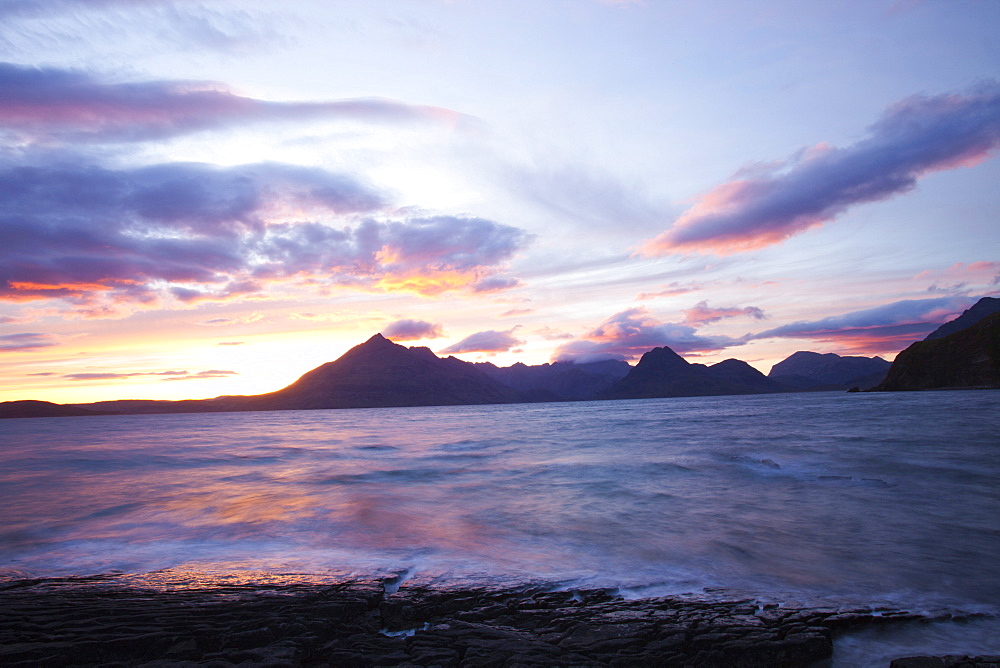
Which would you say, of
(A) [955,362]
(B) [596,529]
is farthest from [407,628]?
(A) [955,362]

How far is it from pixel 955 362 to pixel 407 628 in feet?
568

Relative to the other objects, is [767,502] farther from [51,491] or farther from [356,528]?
[51,491]

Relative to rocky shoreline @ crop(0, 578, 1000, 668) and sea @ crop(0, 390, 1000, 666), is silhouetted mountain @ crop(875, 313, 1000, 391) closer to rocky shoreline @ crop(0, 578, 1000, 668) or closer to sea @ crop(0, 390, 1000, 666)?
sea @ crop(0, 390, 1000, 666)

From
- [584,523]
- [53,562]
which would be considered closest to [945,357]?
[584,523]

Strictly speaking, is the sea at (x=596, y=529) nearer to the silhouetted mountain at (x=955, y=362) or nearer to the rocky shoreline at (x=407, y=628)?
the rocky shoreline at (x=407, y=628)

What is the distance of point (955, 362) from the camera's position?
427 ft

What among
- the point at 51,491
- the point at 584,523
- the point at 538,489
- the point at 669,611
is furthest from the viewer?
the point at 51,491

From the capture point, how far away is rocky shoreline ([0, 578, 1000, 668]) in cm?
493

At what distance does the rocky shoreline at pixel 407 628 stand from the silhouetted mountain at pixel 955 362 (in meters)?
161

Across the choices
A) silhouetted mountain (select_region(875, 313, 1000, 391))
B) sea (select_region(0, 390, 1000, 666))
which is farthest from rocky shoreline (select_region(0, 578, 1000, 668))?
silhouetted mountain (select_region(875, 313, 1000, 391))

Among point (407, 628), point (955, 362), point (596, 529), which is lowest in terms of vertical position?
point (596, 529)

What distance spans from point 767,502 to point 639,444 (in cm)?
2001

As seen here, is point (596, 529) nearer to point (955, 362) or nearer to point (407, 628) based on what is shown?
point (407, 628)

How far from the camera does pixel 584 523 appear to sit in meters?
11.6
